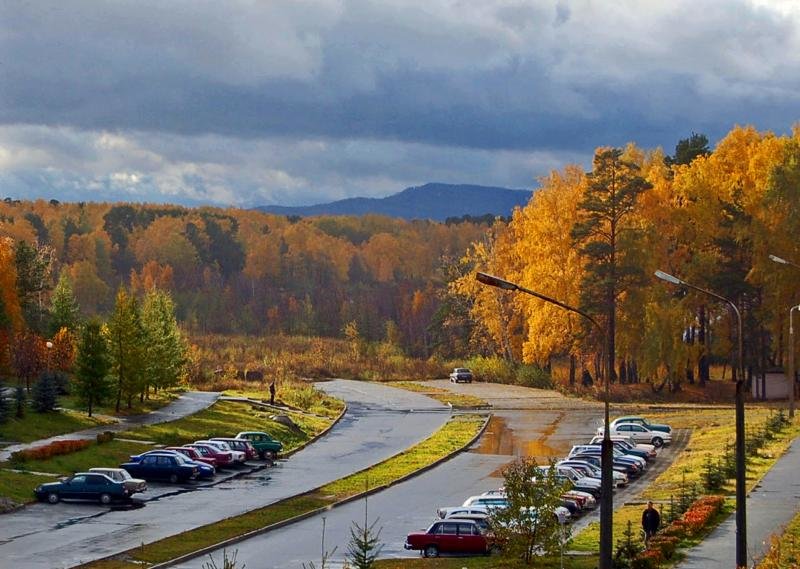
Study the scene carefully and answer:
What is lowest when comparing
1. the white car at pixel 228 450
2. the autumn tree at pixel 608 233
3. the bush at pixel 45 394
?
the white car at pixel 228 450

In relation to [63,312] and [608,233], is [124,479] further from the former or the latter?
[608,233]

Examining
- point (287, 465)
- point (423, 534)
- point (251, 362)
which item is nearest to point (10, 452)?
point (287, 465)

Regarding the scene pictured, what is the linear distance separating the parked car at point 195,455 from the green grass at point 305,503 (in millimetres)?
6235

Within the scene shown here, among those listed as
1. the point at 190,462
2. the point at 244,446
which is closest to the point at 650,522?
the point at 190,462

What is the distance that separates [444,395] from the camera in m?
86.4

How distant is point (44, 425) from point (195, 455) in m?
9.29

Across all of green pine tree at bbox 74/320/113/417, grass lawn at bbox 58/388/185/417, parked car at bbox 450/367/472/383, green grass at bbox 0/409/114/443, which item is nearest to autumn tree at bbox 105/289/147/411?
grass lawn at bbox 58/388/185/417

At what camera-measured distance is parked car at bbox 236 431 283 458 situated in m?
55.5

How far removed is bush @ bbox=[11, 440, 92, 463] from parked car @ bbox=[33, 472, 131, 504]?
16.5ft

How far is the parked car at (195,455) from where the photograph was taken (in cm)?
5081

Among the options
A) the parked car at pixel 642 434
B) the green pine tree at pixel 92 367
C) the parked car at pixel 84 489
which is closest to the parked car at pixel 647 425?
the parked car at pixel 642 434

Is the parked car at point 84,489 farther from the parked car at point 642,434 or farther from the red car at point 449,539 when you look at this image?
the parked car at point 642,434

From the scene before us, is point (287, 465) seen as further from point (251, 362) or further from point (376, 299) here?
point (376, 299)

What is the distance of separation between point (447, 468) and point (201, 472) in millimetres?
10478
